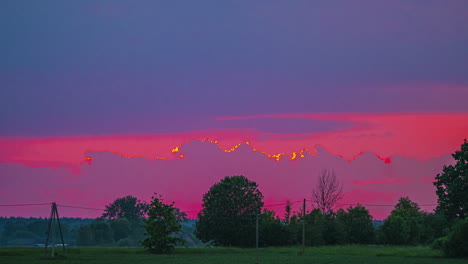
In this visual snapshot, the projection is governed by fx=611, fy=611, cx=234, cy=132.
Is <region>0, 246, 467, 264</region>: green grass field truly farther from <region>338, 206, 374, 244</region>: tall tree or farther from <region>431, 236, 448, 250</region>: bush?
<region>338, 206, 374, 244</region>: tall tree

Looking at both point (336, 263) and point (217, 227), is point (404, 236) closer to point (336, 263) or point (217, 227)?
point (217, 227)

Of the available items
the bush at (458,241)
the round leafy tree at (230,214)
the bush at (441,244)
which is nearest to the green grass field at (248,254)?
the bush at (441,244)

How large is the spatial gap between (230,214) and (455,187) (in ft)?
129

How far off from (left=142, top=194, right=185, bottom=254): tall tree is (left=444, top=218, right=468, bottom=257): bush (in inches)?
1506

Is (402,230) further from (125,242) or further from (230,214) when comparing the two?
(125,242)

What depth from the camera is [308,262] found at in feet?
221

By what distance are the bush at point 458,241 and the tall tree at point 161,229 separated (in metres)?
38.2

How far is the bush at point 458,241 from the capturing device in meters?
78.1

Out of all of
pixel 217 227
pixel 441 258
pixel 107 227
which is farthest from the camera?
pixel 107 227

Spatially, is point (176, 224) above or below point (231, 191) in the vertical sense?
below

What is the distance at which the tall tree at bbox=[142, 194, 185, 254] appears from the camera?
91688mm

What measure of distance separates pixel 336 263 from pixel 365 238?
49.2 metres

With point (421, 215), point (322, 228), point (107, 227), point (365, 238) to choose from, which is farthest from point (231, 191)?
point (107, 227)

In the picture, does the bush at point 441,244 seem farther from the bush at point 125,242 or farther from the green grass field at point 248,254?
the bush at point 125,242
